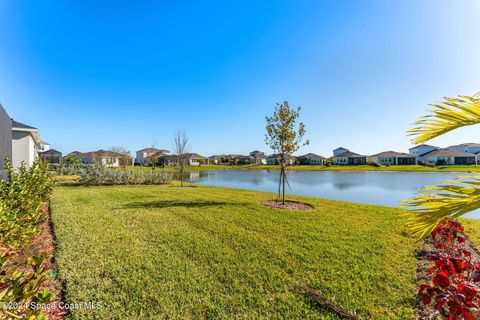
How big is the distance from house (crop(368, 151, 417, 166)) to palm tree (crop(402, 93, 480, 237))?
6391cm

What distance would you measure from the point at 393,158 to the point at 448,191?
66403 millimetres

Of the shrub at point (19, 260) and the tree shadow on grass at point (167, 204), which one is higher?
the shrub at point (19, 260)

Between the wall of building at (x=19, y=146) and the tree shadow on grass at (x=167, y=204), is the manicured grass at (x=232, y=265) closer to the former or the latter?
the tree shadow on grass at (x=167, y=204)

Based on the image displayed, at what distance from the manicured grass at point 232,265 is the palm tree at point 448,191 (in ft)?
6.40

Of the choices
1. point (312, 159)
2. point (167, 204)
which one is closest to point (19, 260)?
point (167, 204)

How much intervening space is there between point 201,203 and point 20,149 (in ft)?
35.7

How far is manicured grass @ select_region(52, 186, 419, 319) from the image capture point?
9.36ft

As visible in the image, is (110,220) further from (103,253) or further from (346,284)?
(346,284)

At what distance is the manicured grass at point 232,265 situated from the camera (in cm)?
285

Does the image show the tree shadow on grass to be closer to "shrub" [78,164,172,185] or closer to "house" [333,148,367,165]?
"shrub" [78,164,172,185]

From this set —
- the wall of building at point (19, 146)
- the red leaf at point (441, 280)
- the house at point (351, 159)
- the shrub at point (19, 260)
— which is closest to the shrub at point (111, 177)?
the wall of building at point (19, 146)

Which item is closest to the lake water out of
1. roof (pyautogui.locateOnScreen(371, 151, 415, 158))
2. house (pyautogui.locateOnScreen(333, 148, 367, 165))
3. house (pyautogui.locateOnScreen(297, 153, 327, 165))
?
roof (pyautogui.locateOnScreen(371, 151, 415, 158))

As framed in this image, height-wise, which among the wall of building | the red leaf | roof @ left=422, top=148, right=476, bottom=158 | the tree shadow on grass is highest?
roof @ left=422, top=148, right=476, bottom=158

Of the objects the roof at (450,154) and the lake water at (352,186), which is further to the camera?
the roof at (450,154)
